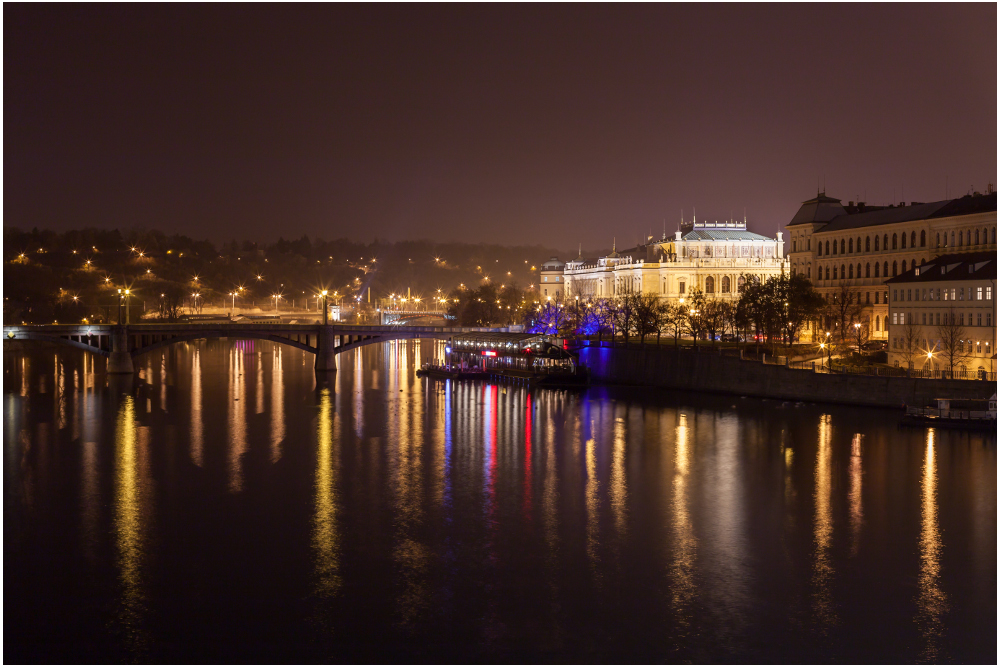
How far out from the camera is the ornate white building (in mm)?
98625

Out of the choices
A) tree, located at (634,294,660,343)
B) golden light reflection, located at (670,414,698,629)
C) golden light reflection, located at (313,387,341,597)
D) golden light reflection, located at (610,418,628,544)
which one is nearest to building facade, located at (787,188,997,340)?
tree, located at (634,294,660,343)

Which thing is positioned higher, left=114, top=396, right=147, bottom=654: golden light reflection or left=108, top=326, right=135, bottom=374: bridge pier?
left=108, top=326, right=135, bottom=374: bridge pier

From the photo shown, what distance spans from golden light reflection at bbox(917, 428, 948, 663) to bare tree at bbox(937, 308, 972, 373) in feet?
56.8

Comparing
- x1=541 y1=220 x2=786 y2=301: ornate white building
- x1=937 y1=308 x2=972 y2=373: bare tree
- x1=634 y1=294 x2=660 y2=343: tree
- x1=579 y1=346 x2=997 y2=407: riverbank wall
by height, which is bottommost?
x1=579 y1=346 x2=997 y2=407: riverbank wall

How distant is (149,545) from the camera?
24.4 m

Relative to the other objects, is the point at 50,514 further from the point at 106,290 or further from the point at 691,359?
the point at 106,290

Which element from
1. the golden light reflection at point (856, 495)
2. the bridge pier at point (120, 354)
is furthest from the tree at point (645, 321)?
the bridge pier at point (120, 354)

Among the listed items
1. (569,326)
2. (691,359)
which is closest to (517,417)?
(691,359)

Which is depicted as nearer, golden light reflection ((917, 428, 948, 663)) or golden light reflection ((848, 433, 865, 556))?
golden light reflection ((917, 428, 948, 663))

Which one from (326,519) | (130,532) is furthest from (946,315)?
(130,532)

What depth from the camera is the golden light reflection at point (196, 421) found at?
35812 mm

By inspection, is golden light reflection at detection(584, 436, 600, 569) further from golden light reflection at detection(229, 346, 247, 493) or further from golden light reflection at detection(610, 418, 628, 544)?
golden light reflection at detection(229, 346, 247, 493)

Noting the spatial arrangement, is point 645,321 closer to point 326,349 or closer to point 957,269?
point 326,349

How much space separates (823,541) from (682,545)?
364 cm
